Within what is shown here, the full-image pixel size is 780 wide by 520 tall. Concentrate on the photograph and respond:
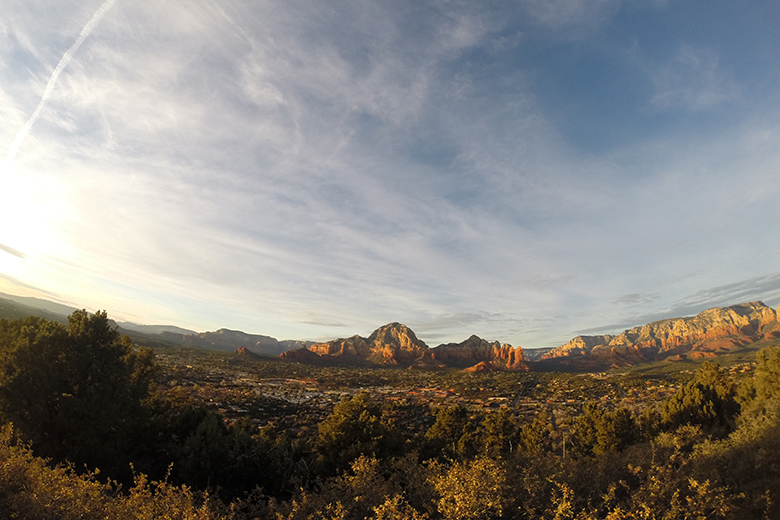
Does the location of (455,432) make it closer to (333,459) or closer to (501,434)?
(501,434)

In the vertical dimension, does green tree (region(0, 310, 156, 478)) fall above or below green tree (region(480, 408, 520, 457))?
above

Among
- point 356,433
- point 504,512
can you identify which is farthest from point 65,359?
point 504,512

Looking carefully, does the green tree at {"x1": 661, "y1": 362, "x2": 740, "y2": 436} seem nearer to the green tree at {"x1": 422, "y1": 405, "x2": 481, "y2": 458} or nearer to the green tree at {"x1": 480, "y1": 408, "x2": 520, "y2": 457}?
the green tree at {"x1": 480, "y1": 408, "x2": 520, "y2": 457}

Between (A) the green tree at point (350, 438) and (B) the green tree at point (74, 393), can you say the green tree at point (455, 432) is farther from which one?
(B) the green tree at point (74, 393)

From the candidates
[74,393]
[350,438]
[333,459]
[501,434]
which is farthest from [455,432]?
[74,393]

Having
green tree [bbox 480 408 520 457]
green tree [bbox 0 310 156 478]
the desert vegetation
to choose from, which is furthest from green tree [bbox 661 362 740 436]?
green tree [bbox 0 310 156 478]

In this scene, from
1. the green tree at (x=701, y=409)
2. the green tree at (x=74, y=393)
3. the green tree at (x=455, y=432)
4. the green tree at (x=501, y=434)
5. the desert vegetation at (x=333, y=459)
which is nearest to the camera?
the desert vegetation at (x=333, y=459)

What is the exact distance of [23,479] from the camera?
30.7ft

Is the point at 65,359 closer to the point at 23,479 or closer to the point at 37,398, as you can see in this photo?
the point at 37,398

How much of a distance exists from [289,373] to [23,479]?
4227 inches

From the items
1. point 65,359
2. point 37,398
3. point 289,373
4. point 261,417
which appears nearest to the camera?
point 37,398

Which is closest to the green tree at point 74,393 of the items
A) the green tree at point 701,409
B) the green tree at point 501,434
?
the green tree at point 501,434

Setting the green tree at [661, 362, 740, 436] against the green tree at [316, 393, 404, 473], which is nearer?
the green tree at [316, 393, 404, 473]

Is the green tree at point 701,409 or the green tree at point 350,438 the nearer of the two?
the green tree at point 350,438
